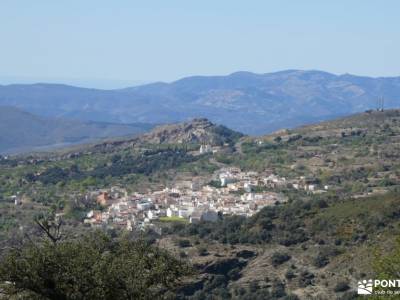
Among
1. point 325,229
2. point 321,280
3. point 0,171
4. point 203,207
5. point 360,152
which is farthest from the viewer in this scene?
point 0,171

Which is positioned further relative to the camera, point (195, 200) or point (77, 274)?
point (195, 200)

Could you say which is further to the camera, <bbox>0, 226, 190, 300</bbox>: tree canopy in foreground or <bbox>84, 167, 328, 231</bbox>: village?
<bbox>84, 167, 328, 231</bbox>: village

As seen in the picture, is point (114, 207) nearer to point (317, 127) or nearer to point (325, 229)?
point (325, 229)

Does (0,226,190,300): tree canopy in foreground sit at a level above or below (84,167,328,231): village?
above

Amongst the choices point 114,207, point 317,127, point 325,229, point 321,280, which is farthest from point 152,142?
point 321,280

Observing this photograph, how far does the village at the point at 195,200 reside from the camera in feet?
172

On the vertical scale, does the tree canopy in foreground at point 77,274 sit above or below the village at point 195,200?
above

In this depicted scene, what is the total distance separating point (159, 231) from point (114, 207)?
551 inches

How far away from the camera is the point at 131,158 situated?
Answer: 286 ft

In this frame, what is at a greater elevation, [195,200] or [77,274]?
[77,274]

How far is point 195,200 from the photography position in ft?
194

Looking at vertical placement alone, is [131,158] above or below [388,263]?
below

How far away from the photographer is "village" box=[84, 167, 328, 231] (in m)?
52.4

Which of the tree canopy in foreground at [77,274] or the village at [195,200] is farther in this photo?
the village at [195,200]
